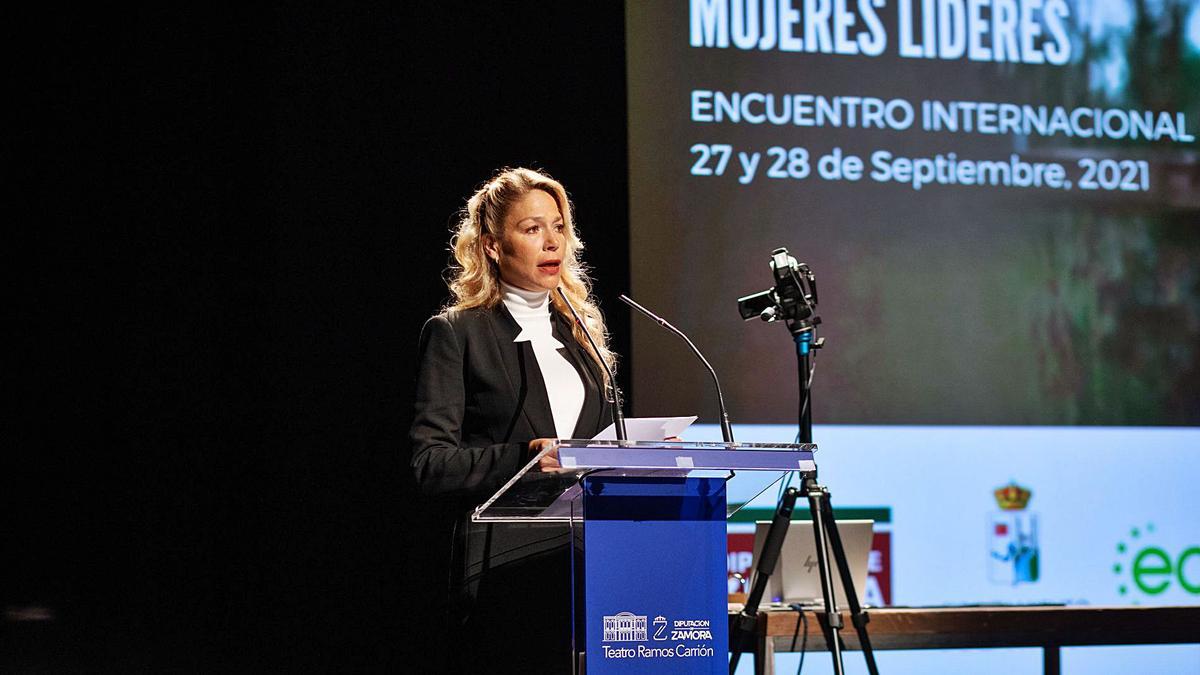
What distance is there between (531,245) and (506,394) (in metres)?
0.35

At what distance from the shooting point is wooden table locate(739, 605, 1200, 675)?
333 centimetres

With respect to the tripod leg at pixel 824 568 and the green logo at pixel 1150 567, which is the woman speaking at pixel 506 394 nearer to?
the tripod leg at pixel 824 568

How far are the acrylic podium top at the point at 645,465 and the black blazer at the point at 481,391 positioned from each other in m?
0.30

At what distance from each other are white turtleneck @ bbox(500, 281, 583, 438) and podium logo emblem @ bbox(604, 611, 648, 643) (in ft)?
1.88

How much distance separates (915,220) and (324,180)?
6.85 ft

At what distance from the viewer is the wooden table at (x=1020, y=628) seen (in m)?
3.33

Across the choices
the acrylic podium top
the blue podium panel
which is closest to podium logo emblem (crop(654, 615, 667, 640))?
the blue podium panel

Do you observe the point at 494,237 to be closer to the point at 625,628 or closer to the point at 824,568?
the point at 625,628

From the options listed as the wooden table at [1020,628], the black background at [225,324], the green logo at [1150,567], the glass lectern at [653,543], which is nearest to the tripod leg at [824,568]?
the wooden table at [1020,628]

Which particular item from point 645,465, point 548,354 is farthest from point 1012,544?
point 645,465

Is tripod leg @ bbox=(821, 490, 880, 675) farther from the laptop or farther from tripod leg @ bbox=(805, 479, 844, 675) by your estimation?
the laptop

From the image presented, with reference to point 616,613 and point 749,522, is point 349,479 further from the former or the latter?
point 616,613

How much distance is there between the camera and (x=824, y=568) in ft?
10.1

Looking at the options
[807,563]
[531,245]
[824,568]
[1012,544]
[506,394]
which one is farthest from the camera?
[1012,544]
